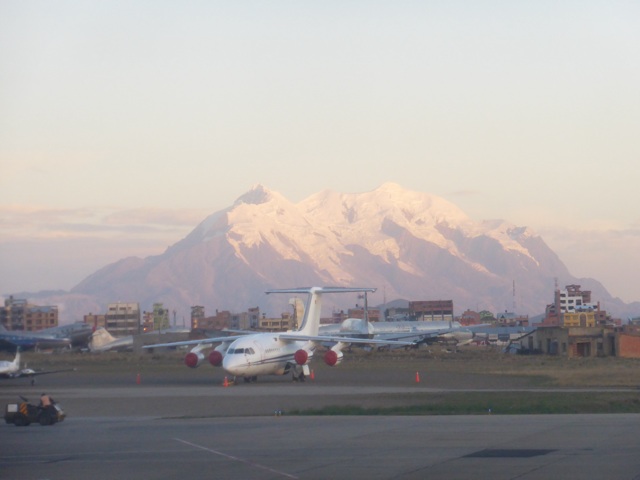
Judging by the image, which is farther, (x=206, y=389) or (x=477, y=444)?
(x=206, y=389)

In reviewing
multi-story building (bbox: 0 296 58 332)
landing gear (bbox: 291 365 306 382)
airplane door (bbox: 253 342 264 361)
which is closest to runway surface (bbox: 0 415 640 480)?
airplane door (bbox: 253 342 264 361)

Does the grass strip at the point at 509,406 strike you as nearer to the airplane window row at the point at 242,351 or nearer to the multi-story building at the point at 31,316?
the airplane window row at the point at 242,351

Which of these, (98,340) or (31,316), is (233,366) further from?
(31,316)

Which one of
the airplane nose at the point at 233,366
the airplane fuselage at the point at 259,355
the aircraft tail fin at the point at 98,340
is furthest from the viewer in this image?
the aircraft tail fin at the point at 98,340

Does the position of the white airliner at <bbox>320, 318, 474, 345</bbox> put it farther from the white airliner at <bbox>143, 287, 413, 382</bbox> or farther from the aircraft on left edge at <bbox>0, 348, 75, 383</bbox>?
the aircraft on left edge at <bbox>0, 348, 75, 383</bbox>

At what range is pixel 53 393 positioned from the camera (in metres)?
40.1

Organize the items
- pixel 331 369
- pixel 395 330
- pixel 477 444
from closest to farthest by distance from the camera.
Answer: pixel 477 444, pixel 331 369, pixel 395 330

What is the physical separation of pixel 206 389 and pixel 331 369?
1796 centimetres

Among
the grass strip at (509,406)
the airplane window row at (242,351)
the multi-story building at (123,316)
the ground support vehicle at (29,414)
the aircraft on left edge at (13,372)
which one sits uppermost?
the multi-story building at (123,316)

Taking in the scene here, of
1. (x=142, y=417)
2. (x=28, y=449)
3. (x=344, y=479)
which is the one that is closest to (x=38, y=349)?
(x=142, y=417)

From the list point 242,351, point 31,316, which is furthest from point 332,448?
point 31,316

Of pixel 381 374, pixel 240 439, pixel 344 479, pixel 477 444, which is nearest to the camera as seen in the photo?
pixel 344 479

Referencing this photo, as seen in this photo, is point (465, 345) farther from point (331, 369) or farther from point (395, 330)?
point (331, 369)

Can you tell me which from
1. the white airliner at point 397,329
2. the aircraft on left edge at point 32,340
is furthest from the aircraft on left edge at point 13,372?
the white airliner at point 397,329
